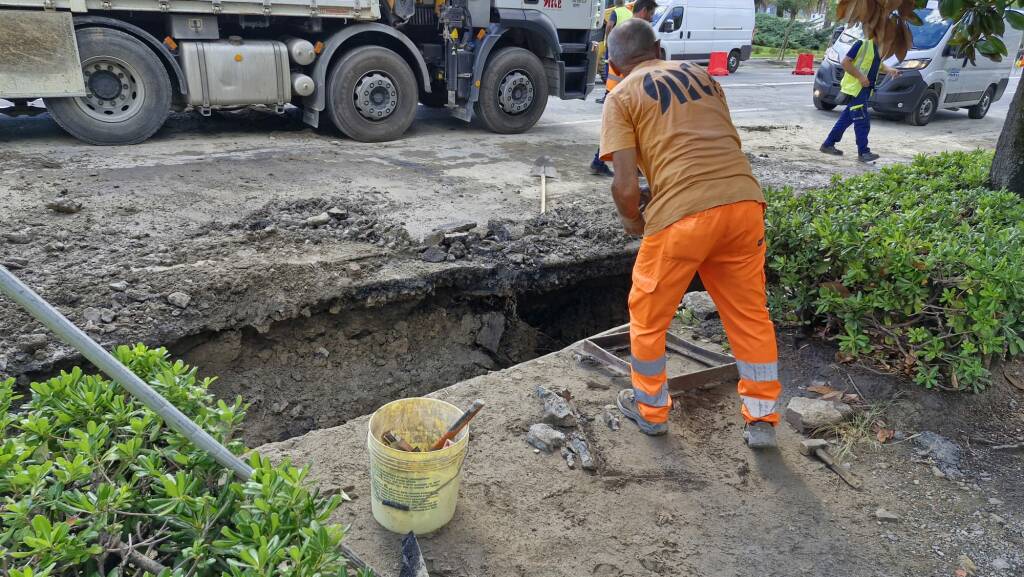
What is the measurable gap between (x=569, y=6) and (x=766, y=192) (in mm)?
5741

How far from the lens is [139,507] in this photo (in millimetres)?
1747

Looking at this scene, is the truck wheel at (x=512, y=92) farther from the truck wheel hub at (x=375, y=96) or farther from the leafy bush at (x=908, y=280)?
the leafy bush at (x=908, y=280)

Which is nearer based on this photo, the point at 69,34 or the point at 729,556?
the point at 729,556

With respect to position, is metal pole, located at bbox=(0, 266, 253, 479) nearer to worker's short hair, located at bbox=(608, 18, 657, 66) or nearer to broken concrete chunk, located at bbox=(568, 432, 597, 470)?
broken concrete chunk, located at bbox=(568, 432, 597, 470)

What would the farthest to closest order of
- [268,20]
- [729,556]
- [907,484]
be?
1. [268,20]
2. [907,484]
3. [729,556]

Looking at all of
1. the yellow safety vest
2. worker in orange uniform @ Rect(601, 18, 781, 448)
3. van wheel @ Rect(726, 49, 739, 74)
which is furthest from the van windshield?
worker in orange uniform @ Rect(601, 18, 781, 448)

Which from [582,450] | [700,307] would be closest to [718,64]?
[700,307]

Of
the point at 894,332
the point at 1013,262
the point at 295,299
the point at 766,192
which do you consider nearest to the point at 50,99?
the point at 295,299

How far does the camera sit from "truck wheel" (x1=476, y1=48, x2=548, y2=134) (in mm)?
9148

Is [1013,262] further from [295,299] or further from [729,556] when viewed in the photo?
[295,299]

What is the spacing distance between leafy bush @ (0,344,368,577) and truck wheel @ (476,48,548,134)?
782 centimetres

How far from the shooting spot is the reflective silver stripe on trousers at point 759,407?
328 centimetres

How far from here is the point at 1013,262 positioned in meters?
3.48

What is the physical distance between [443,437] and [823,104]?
530 inches
